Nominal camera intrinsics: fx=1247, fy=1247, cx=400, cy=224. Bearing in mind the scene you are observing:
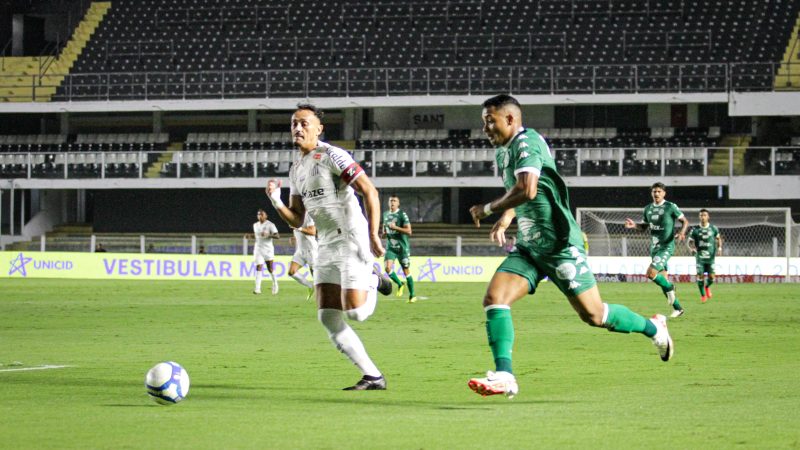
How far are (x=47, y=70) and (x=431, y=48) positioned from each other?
18.9 meters

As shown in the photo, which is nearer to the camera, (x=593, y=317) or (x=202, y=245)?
(x=593, y=317)

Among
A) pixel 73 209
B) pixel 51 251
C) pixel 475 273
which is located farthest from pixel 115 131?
pixel 475 273

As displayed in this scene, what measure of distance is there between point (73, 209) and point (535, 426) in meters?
56.4

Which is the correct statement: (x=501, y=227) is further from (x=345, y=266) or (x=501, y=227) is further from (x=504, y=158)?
(x=345, y=266)

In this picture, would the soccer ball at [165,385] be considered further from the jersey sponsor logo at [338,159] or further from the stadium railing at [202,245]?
the stadium railing at [202,245]

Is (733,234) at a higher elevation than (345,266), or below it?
below

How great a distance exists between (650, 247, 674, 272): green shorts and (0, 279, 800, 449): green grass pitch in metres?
1.19

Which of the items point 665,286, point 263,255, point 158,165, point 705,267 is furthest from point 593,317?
point 158,165

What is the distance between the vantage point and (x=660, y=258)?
78.1 ft

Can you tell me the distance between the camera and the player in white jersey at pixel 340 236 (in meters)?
10.4

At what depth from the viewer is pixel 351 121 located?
58.2 m

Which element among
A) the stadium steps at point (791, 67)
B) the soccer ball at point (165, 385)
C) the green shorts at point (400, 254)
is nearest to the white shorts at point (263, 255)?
the green shorts at point (400, 254)

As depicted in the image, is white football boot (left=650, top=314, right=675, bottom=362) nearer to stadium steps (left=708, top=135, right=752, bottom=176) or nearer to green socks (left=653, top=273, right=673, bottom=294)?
green socks (left=653, top=273, right=673, bottom=294)

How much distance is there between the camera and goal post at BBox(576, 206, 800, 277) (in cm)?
4106
